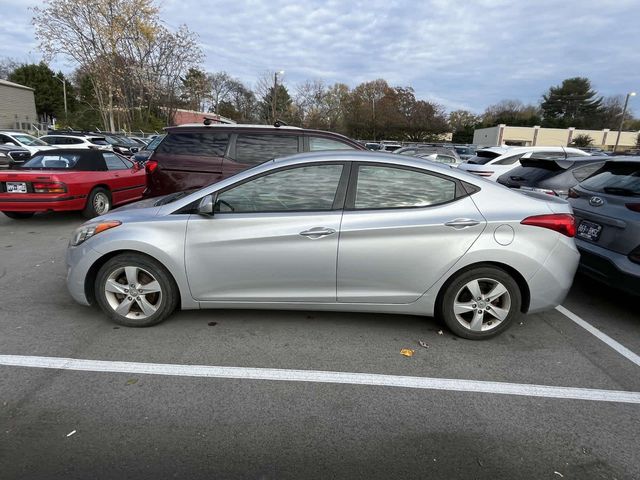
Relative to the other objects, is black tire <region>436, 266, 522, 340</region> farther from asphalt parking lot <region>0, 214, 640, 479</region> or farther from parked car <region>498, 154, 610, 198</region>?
parked car <region>498, 154, 610, 198</region>

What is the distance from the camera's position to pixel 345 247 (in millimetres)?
3492

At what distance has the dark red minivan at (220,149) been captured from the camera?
6.51m

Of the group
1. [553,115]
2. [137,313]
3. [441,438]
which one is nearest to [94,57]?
[137,313]

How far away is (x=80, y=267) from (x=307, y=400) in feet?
7.91

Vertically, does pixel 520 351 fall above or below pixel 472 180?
below

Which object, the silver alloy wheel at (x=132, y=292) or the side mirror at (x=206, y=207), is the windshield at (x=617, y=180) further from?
the silver alloy wheel at (x=132, y=292)

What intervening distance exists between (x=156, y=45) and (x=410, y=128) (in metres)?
39.0

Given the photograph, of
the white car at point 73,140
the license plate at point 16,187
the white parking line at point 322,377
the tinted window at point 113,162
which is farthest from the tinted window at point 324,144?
the white car at point 73,140

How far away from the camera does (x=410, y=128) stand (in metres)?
63.5

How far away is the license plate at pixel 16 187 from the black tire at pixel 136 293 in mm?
5276

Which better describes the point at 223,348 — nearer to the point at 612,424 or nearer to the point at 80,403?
the point at 80,403

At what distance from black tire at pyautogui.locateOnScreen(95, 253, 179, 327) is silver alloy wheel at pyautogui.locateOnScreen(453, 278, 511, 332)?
8.41 feet

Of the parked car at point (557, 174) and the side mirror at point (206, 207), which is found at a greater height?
the parked car at point (557, 174)

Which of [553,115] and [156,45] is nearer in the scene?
[156,45]
